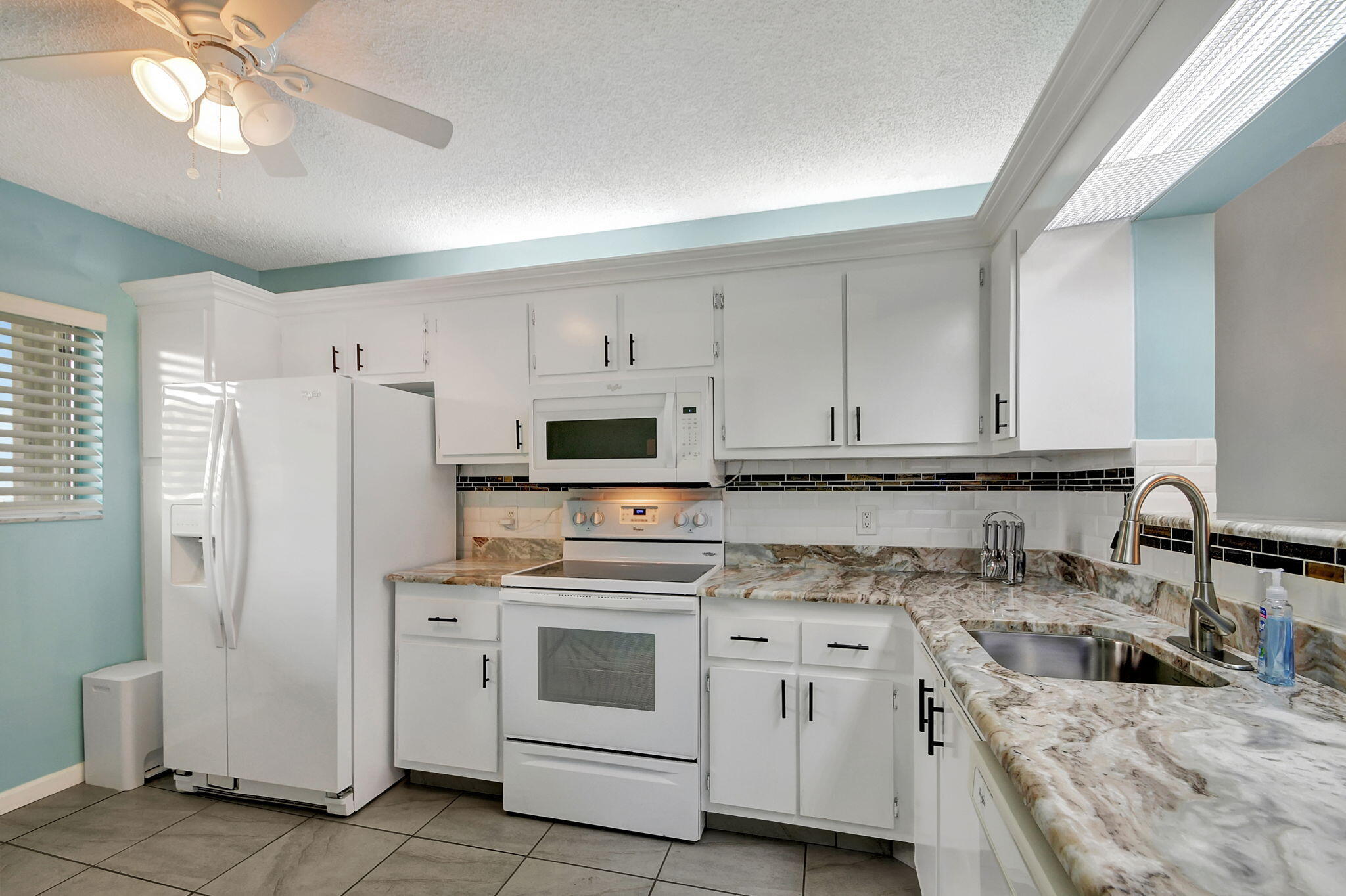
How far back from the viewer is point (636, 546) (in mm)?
2953

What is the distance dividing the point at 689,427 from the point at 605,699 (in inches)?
42.8

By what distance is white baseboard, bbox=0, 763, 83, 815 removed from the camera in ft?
8.28

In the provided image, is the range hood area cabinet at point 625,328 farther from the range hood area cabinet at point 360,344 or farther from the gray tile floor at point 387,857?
the gray tile floor at point 387,857

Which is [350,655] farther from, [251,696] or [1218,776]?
[1218,776]

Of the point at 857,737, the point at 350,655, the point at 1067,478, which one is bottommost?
the point at 857,737

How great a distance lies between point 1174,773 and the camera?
827 mm

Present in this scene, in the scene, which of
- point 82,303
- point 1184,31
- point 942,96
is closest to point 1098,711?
point 1184,31

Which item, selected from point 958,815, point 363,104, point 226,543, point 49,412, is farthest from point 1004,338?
point 49,412

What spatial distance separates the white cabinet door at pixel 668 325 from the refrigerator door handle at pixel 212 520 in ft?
5.35

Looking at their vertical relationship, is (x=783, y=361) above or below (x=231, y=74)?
below

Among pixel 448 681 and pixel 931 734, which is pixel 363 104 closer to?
pixel 448 681

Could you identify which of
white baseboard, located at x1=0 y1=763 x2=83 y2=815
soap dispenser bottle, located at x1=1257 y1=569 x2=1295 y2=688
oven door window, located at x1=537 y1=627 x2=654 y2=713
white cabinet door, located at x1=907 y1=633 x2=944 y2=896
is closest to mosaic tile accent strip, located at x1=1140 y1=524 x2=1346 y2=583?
soap dispenser bottle, located at x1=1257 y1=569 x2=1295 y2=688

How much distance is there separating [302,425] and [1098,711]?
2604 mm

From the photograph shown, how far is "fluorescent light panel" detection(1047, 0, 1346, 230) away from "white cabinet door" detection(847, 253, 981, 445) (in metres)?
0.66
